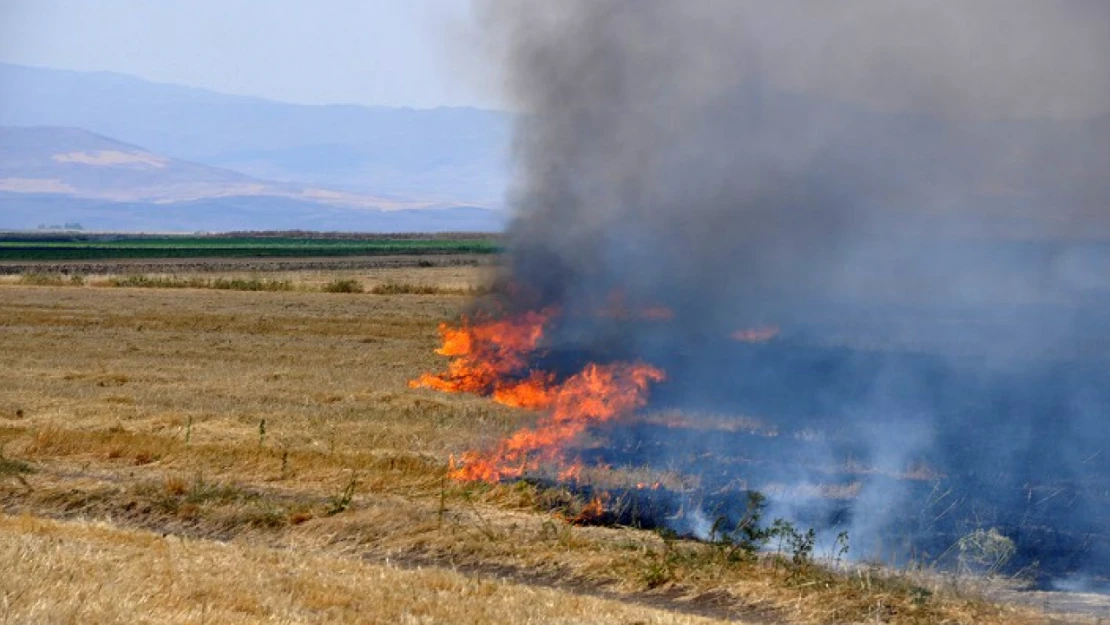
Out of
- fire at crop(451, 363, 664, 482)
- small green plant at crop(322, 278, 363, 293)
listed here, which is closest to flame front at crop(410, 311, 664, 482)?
fire at crop(451, 363, 664, 482)

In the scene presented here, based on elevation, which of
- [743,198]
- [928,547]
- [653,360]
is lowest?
[928,547]

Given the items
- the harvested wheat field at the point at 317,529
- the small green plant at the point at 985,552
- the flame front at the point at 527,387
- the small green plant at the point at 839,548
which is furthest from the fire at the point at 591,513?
the small green plant at the point at 985,552

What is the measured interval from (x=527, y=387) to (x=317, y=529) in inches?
320

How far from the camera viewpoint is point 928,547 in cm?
1588

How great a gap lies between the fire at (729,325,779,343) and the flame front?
2201 millimetres

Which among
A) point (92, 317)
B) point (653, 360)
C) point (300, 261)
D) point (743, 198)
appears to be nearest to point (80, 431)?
point (653, 360)

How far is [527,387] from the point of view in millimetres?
23109

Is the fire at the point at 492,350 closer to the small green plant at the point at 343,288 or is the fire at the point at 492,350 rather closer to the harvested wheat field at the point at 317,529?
the harvested wheat field at the point at 317,529

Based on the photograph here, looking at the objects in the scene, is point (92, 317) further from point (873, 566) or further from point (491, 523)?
A: point (873, 566)

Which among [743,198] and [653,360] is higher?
[743,198]

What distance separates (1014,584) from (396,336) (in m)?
25.6

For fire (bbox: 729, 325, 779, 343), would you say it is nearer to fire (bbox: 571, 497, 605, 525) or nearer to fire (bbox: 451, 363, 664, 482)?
fire (bbox: 451, 363, 664, 482)

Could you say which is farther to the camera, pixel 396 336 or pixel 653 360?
pixel 396 336

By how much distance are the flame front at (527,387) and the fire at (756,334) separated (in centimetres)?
220
